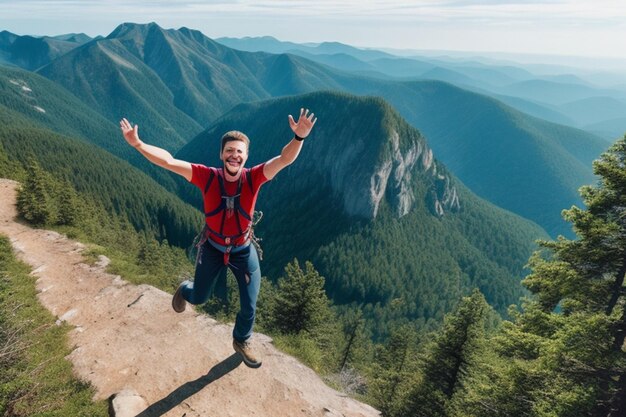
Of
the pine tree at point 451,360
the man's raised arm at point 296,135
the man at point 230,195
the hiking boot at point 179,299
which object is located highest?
the man's raised arm at point 296,135

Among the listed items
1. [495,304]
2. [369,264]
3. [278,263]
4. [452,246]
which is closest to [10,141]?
[278,263]

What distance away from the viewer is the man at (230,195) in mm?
6773

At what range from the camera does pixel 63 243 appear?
729 inches

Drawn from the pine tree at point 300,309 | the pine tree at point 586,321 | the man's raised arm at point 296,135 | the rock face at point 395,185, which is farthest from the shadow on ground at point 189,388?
the rock face at point 395,185

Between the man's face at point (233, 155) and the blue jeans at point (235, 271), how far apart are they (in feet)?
6.00

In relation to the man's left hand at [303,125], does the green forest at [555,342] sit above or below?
below

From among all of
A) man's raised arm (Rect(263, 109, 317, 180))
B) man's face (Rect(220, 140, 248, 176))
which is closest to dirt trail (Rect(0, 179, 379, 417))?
man's face (Rect(220, 140, 248, 176))

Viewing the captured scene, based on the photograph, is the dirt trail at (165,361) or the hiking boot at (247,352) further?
the hiking boot at (247,352)

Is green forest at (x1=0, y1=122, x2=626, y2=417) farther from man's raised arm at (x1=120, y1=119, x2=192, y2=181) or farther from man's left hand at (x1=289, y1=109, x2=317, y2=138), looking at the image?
man's left hand at (x1=289, y1=109, x2=317, y2=138)

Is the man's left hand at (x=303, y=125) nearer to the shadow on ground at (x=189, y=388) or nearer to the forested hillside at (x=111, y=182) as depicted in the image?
the shadow on ground at (x=189, y=388)

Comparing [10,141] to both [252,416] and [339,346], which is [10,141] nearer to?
[339,346]

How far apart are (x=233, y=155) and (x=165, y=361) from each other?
723 cm

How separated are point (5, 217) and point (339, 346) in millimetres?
38795

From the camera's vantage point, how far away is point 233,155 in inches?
280
